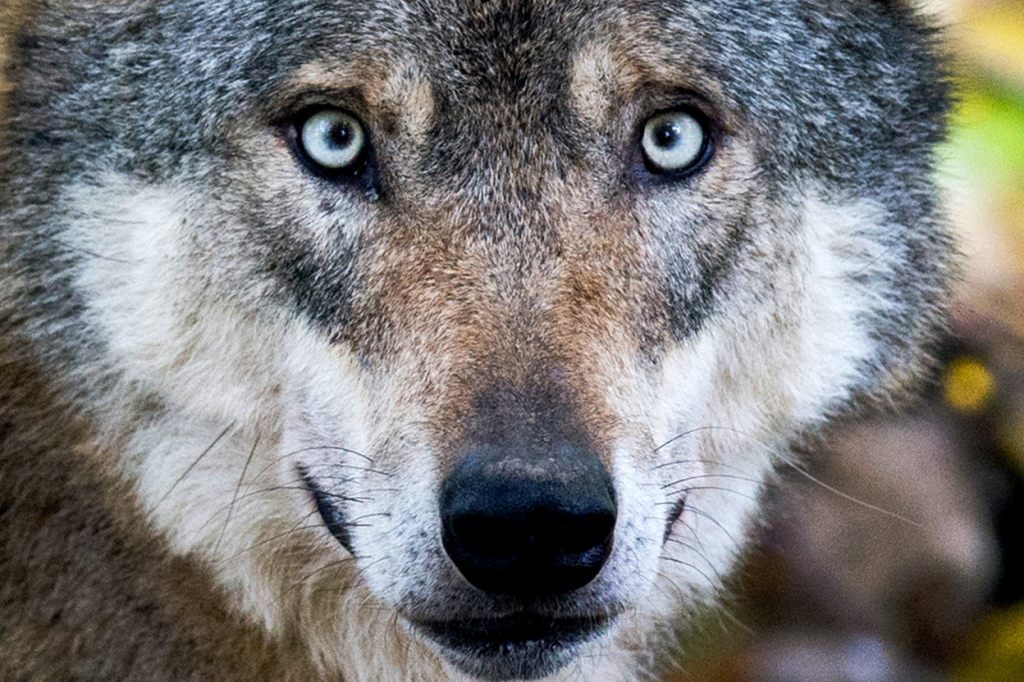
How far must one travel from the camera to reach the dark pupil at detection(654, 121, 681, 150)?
10.2ft

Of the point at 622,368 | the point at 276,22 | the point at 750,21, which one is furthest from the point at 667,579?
the point at 276,22

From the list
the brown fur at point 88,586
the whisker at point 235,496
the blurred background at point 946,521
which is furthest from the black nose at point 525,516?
the blurred background at point 946,521

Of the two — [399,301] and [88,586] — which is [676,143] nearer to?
[399,301]

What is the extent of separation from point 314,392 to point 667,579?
110 centimetres

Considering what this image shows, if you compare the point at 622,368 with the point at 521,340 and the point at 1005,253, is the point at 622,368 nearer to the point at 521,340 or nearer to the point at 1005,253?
the point at 521,340

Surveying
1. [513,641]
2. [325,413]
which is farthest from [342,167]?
[513,641]

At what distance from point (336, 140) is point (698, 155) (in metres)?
0.81

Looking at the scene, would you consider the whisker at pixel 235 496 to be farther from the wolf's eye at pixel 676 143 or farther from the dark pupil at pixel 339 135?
the wolf's eye at pixel 676 143

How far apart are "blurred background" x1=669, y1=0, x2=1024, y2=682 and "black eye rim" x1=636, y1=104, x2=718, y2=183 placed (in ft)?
7.35

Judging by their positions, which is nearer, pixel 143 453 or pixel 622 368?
pixel 622 368

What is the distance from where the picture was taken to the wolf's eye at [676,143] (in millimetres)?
3092

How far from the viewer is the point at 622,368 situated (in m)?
2.85

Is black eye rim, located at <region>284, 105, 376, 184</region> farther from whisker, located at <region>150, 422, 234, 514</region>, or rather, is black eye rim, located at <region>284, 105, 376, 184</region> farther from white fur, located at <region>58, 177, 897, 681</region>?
whisker, located at <region>150, 422, 234, 514</region>

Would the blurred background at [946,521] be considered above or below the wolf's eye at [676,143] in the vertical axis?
below
